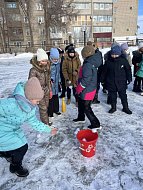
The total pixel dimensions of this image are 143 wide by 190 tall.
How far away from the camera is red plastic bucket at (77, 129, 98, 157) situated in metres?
3.00

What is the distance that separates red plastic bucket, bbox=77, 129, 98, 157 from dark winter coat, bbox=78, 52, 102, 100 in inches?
30.1

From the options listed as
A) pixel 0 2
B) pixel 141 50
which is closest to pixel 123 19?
pixel 0 2

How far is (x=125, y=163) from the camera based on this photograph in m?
3.01

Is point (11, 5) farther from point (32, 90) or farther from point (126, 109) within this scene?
point (32, 90)

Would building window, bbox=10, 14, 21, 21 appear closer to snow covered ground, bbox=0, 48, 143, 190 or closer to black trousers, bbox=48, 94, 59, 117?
black trousers, bbox=48, 94, 59, 117

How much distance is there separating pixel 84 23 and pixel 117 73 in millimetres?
44400

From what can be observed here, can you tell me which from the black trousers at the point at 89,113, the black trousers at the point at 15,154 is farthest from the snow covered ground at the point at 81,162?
the black trousers at the point at 15,154

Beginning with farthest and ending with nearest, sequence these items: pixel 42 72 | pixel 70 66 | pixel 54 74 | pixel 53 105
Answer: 1. pixel 70 66
2. pixel 53 105
3. pixel 54 74
4. pixel 42 72

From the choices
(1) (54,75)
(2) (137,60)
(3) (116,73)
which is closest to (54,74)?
(1) (54,75)

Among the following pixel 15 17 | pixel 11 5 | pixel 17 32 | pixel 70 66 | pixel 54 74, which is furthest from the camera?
pixel 17 32

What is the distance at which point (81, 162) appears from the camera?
10.1 ft

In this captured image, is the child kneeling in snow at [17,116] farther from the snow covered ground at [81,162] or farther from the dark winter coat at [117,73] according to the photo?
the dark winter coat at [117,73]

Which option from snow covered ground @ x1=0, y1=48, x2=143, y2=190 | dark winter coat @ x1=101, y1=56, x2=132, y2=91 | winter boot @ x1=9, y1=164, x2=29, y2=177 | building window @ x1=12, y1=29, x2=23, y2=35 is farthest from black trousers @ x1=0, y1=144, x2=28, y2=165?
building window @ x1=12, y1=29, x2=23, y2=35

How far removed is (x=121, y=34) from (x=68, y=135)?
170 ft
